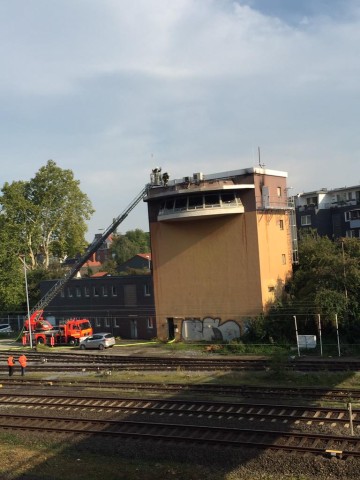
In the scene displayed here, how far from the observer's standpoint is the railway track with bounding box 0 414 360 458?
45.6 feet

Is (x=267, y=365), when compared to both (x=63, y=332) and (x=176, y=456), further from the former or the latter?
(x=63, y=332)

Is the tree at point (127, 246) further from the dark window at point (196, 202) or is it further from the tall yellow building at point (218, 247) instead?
the dark window at point (196, 202)

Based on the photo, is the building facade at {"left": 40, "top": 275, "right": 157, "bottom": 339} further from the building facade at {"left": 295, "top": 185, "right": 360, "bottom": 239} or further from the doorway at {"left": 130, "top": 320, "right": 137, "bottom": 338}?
the building facade at {"left": 295, "top": 185, "right": 360, "bottom": 239}

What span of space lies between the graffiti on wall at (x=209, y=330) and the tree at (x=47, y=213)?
30.2 metres

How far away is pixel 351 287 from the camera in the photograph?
32.3 meters

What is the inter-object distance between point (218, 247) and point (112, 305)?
42.5 ft

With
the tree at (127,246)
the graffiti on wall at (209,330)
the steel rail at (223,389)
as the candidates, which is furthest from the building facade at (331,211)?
the tree at (127,246)

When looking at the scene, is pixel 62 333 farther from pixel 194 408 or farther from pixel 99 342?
pixel 194 408

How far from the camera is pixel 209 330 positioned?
38031 millimetres

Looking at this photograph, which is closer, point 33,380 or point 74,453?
point 74,453

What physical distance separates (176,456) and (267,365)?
1325cm

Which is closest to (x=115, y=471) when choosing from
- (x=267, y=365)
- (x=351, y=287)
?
(x=267, y=365)

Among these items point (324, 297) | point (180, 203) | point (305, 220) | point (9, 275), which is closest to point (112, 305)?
point (180, 203)

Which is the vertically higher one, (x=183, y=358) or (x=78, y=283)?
(x=78, y=283)
